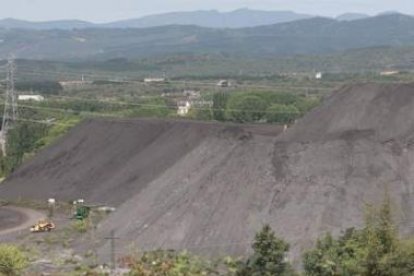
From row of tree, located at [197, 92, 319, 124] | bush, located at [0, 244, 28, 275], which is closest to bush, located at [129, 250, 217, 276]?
bush, located at [0, 244, 28, 275]

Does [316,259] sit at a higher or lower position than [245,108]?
higher

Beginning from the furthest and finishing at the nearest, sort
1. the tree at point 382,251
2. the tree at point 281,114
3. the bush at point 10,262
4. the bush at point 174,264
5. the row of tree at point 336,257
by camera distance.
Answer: the tree at point 281,114 < the bush at point 174,264 < the bush at point 10,262 < the row of tree at point 336,257 < the tree at point 382,251

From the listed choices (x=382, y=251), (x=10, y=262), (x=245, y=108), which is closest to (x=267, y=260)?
(x=382, y=251)

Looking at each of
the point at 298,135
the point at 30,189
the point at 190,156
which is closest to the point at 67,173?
the point at 30,189

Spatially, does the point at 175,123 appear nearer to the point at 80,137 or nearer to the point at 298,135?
the point at 80,137

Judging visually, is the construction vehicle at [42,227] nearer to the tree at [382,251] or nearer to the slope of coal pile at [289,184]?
the slope of coal pile at [289,184]

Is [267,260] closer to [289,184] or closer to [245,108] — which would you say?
[289,184]

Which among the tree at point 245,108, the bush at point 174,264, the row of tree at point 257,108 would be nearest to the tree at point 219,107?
the row of tree at point 257,108
